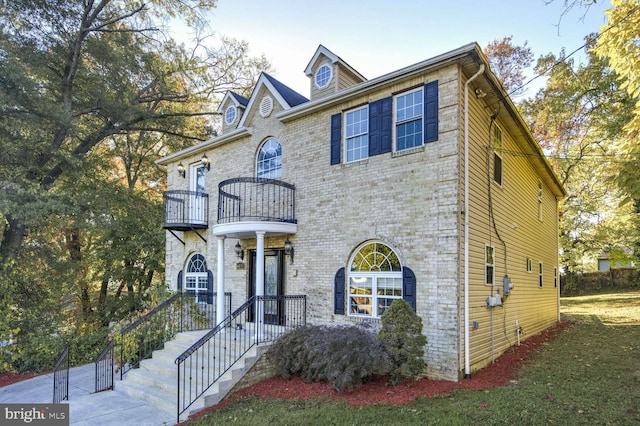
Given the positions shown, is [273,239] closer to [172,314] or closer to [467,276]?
[172,314]

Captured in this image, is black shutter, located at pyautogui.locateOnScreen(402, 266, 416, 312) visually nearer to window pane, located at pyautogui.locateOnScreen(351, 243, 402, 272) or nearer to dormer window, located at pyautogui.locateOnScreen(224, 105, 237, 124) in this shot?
A: window pane, located at pyautogui.locateOnScreen(351, 243, 402, 272)

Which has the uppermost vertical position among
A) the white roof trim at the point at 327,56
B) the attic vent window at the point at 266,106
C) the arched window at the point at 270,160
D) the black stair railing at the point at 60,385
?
the white roof trim at the point at 327,56

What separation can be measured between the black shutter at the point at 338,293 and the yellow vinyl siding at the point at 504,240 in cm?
279

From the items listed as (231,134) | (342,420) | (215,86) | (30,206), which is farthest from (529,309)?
(215,86)

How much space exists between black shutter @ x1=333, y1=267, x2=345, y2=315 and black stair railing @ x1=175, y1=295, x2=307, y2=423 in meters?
0.91

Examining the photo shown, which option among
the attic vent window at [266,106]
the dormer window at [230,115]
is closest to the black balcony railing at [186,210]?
the dormer window at [230,115]

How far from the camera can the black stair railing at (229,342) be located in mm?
7259

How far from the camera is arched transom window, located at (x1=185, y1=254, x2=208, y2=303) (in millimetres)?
12914

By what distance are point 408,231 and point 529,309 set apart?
23.3ft

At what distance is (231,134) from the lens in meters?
12.2

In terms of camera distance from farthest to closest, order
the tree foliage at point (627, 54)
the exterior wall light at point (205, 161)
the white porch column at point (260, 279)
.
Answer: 1. the exterior wall light at point (205, 161)
2. the white porch column at point (260, 279)
3. the tree foliage at point (627, 54)

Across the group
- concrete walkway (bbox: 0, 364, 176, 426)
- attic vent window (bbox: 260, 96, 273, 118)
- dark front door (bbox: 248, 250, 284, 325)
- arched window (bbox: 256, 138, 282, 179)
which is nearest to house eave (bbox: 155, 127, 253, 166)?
attic vent window (bbox: 260, 96, 273, 118)

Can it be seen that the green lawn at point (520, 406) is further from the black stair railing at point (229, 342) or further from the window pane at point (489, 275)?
the window pane at point (489, 275)

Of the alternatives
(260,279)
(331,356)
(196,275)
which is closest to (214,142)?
(196,275)
